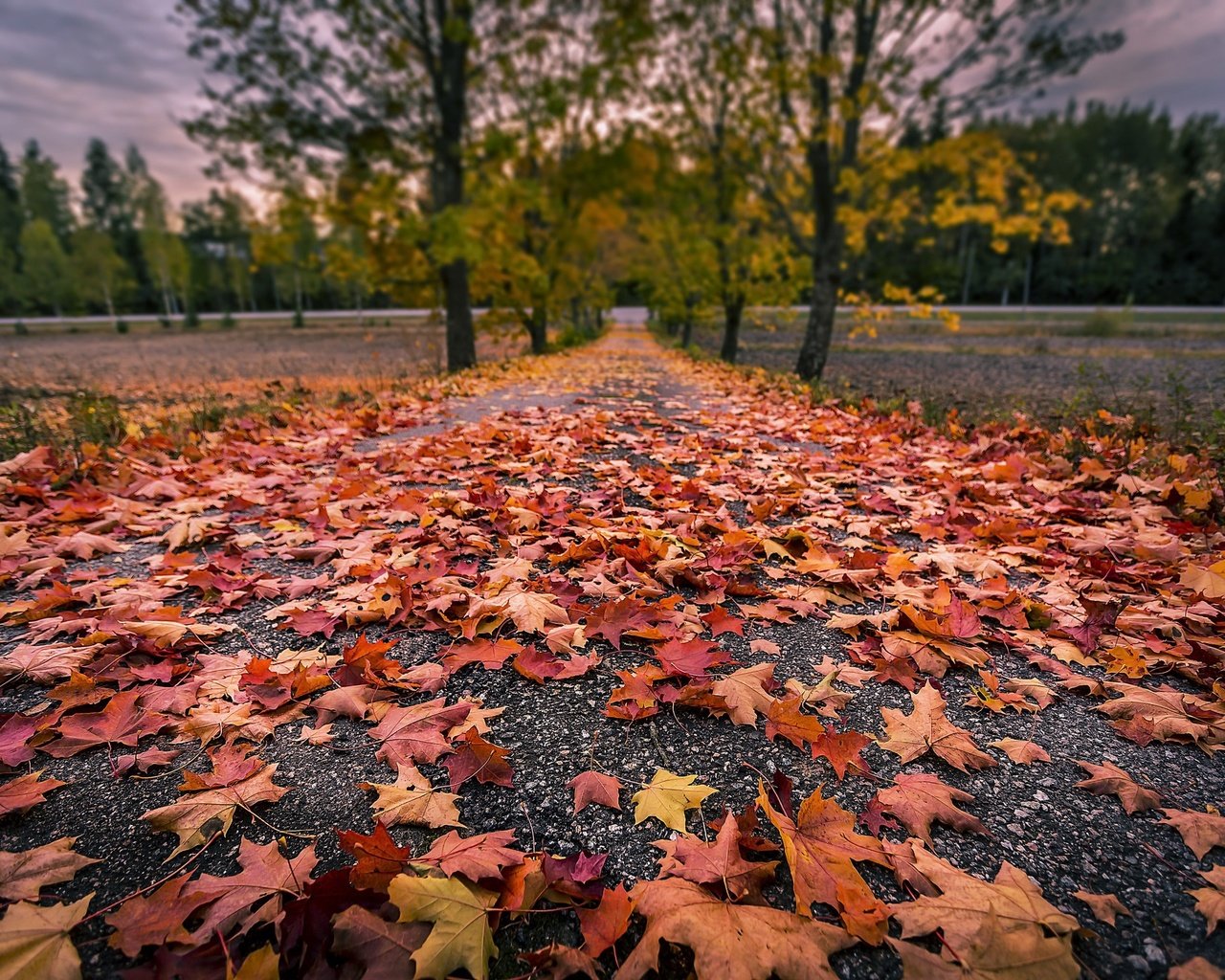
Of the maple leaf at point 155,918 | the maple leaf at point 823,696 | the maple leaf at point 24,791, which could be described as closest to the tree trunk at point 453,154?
the maple leaf at point 24,791

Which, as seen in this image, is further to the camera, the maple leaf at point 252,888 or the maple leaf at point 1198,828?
the maple leaf at point 1198,828

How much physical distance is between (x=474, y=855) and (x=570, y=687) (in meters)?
0.64

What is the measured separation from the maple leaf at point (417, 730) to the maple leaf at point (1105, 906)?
4.58ft

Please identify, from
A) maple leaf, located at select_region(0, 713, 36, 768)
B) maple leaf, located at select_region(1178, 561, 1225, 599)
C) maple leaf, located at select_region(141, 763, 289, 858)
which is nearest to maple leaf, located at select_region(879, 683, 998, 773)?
maple leaf, located at select_region(1178, 561, 1225, 599)

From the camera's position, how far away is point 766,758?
1.46 metres

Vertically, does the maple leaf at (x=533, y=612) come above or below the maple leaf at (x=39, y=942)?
above

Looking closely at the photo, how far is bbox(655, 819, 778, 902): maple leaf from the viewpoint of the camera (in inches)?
42.3

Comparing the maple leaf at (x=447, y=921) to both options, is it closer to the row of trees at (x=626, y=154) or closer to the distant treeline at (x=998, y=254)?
the row of trees at (x=626, y=154)

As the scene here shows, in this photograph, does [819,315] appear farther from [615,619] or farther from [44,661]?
[44,661]

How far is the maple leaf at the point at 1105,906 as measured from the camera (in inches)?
41.0

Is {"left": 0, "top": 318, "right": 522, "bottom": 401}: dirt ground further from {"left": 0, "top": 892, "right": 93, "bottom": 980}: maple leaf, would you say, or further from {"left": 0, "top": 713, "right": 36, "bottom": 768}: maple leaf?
{"left": 0, "top": 892, "right": 93, "bottom": 980}: maple leaf

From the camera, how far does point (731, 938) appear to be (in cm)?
96

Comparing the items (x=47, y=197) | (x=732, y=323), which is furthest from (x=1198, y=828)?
(x=47, y=197)

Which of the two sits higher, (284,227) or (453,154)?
(453,154)
